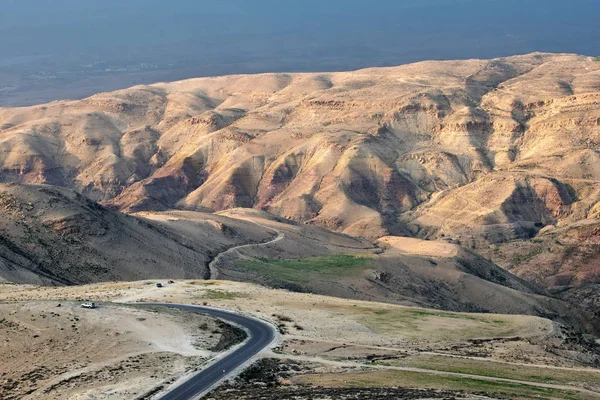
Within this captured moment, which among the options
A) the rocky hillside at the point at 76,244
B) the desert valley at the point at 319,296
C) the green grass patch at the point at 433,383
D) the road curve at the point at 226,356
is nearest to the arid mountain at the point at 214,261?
the rocky hillside at the point at 76,244

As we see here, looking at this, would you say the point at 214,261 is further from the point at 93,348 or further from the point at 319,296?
the point at 93,348

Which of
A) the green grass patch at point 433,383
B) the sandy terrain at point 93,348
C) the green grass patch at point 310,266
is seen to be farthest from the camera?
the green grass patch at point 310,266

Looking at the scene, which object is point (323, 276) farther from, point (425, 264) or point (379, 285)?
point (425, 264)

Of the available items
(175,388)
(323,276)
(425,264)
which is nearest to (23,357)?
(175,388)

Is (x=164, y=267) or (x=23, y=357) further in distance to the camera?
(x=164, y=267)

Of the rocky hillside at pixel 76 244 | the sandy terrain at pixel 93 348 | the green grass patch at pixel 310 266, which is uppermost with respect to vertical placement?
the sandy terrain at pixel 93 348

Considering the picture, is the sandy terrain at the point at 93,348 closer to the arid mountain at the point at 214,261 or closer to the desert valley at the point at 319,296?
the desert valley at the point at 319,296
